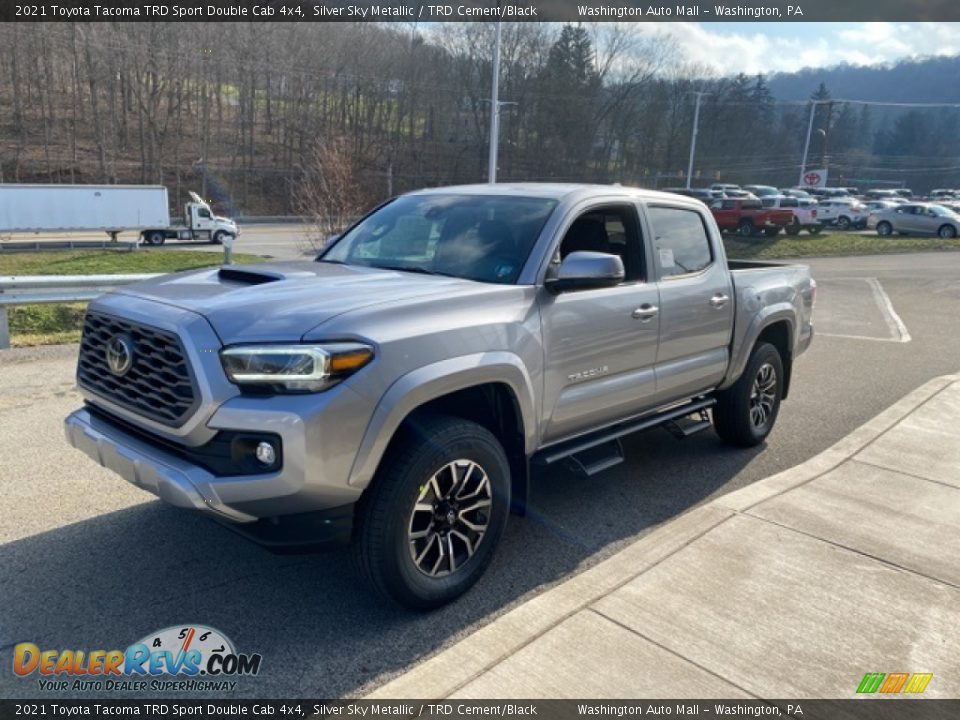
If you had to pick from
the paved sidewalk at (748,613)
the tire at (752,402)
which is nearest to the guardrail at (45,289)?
the tire at (752,402)

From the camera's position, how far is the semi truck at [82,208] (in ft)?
98.7

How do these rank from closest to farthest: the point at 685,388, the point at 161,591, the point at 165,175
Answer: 1. the point at 161,591
2. the point at 685,388
3. the point at 165,175

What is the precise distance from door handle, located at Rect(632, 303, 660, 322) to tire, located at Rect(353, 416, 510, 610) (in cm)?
134

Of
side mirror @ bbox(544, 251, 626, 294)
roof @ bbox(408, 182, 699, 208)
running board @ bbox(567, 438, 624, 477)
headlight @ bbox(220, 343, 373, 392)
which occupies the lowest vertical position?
running board @ bbox(567, 438, 624, 477)

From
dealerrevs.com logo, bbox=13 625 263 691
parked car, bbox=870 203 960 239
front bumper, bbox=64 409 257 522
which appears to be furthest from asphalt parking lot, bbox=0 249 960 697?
parked car, bbox=870 203 960 239

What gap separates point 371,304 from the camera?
310cm

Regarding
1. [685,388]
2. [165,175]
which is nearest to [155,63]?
[165,175]

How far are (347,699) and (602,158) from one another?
80.9 m

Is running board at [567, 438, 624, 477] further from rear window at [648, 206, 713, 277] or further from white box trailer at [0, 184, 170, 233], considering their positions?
white box trailer at [0, 184, 170, 233]

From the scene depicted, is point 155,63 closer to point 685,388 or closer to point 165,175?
point 165,175

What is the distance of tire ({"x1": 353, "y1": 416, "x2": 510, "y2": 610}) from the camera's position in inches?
117

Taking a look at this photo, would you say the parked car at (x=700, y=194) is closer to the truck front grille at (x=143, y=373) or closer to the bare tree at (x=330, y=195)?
the bare tree at (x=330, y=195)

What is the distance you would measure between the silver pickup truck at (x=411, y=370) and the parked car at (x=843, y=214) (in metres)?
39.7

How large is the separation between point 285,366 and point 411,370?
519mm
